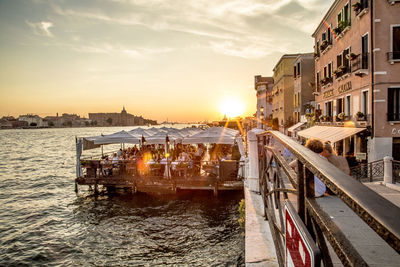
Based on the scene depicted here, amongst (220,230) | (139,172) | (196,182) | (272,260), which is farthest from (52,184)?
(272,260)

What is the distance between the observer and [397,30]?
1298cm

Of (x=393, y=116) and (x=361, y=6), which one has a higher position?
(x=361, y=6)

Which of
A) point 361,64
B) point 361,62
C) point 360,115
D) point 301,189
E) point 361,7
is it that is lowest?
Result: point 301,189

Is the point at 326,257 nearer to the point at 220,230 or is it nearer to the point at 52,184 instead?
the point at 220,230

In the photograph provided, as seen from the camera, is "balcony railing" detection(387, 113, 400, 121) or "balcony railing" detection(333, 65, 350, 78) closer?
"balcony railing" detection(387, 113, 400, 121)

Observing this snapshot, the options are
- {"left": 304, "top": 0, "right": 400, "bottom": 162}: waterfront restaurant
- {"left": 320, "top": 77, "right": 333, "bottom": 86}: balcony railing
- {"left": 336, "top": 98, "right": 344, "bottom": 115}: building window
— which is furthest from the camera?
{"left": 320, "top": 77, "right": 333, "bottom": 86}: balcony railing

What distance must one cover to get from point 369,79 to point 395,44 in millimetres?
1930

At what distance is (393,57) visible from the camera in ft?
42.7

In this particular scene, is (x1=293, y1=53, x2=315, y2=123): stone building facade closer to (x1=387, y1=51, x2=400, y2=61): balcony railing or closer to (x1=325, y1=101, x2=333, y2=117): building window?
(x1=325, y1=101, x2=333, y2=117): building window

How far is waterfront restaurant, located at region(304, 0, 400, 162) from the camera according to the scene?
13.1 meters

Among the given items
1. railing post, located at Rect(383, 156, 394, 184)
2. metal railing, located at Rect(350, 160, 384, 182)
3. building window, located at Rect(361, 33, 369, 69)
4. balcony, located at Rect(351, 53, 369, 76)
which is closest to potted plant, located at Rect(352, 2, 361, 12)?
building window, located at Rect(361, 33, 369, 69)

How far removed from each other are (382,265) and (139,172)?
14.0 m

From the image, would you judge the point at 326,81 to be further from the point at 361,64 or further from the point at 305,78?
the point at 305,78

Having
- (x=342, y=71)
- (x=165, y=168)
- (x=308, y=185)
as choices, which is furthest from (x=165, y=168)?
(x=308, y=185)
